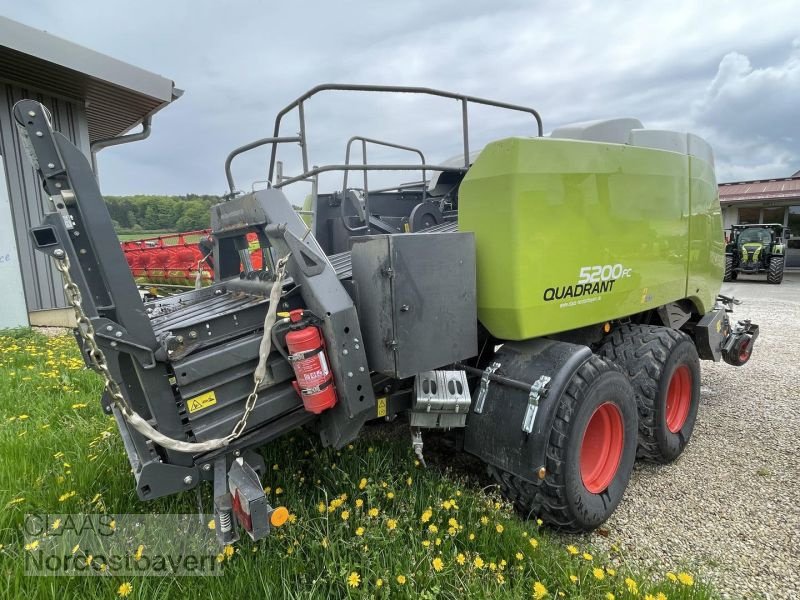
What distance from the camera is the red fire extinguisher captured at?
199 centimetres

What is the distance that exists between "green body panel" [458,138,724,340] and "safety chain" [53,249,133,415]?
1.67m

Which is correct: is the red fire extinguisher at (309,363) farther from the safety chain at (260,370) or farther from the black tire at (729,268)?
the black tire at (729,268)

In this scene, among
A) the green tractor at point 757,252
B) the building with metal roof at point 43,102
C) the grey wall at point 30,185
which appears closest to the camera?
the building with metal roof at point 43,102

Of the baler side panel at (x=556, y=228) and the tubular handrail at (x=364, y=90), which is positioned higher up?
the tubular handrail at (x=364, y=90)

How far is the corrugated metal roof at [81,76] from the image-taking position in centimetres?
623

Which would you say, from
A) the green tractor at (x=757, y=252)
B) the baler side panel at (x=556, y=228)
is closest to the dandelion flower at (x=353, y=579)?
→ the baler side panel at (x=556, y=228)

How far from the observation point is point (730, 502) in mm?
3021

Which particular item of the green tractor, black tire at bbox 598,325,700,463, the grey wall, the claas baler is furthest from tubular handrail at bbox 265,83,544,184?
the green tractor

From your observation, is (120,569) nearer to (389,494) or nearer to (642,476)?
(389,494)

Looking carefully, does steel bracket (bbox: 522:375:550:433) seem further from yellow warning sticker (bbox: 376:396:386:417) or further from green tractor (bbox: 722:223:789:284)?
green tractor (bbox: 722:223:789:284)

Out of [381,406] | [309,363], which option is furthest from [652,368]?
[309,363]

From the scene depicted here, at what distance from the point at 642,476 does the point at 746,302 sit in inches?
397

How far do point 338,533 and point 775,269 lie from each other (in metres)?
18.0

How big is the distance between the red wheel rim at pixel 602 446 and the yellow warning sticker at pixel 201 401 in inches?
79.2
